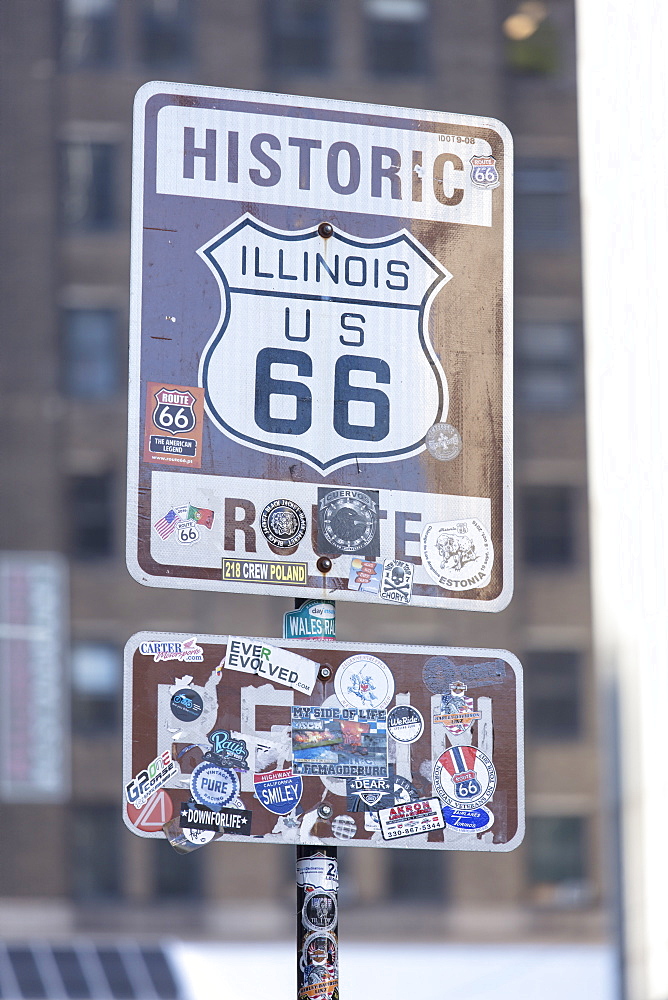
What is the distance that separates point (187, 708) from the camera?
131 inches

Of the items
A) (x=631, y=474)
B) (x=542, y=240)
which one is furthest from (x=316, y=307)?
(x=542, y=240)

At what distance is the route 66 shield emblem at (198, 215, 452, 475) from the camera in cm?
350

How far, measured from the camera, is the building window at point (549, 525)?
26.6 metres

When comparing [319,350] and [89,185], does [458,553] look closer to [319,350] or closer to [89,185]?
[319,350]

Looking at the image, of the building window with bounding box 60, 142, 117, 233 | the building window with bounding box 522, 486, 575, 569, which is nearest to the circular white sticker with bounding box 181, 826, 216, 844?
the building window with bounding box 522, 486, 575, 569

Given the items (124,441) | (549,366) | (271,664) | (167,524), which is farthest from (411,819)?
(549,366)

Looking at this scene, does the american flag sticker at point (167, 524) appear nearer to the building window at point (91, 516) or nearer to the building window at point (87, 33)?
the building window at point (91, 516)

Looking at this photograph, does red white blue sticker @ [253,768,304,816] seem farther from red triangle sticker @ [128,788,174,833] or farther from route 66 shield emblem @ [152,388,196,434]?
route 66 shield emblem @ [152,388,196,434]

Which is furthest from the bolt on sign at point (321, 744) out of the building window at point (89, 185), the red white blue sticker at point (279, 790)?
the building window at point (89, 185)

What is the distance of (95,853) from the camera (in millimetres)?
24938

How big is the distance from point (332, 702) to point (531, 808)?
77.3 feet

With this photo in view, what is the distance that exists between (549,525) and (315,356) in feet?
76.9

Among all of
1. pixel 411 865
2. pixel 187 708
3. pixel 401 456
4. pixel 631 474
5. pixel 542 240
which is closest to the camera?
pixel 187 708

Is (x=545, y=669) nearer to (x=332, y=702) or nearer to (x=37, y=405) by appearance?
(x=37, y=405)
